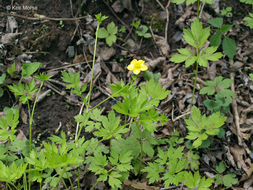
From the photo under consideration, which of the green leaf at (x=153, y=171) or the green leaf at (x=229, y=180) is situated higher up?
the green leaf at (x=153, y=171)

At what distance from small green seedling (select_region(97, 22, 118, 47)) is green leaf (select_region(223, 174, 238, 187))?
1969 millimetres

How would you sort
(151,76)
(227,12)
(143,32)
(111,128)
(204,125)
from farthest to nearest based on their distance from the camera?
(227,12)
(143,32)
(151,76)
(204,125)
(111,128)

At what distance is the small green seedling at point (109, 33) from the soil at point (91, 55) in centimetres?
11

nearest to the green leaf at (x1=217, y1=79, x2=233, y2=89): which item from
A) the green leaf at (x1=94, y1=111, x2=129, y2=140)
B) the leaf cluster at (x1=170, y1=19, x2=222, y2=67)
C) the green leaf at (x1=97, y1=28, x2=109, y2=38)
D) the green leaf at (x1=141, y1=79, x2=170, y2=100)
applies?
the leaf cluster at (x1=170, y1=19, x2=222, y2=67)

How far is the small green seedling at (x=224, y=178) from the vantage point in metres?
2.43

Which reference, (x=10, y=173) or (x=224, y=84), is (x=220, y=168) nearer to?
(x=224, y=84)

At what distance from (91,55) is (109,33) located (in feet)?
1.18

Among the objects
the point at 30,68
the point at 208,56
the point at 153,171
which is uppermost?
the point at 208,56

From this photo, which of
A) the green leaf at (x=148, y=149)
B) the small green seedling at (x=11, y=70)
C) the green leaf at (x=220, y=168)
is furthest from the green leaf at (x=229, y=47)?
the small green seedling at (x=11, y=70)

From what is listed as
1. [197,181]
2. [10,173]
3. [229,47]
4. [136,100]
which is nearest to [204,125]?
[197,181]

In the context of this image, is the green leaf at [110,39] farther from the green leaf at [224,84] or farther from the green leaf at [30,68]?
the green leaf at [224,84]

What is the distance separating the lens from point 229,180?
96.1 inches

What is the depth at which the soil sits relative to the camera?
111 inches

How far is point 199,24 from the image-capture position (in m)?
2.27
